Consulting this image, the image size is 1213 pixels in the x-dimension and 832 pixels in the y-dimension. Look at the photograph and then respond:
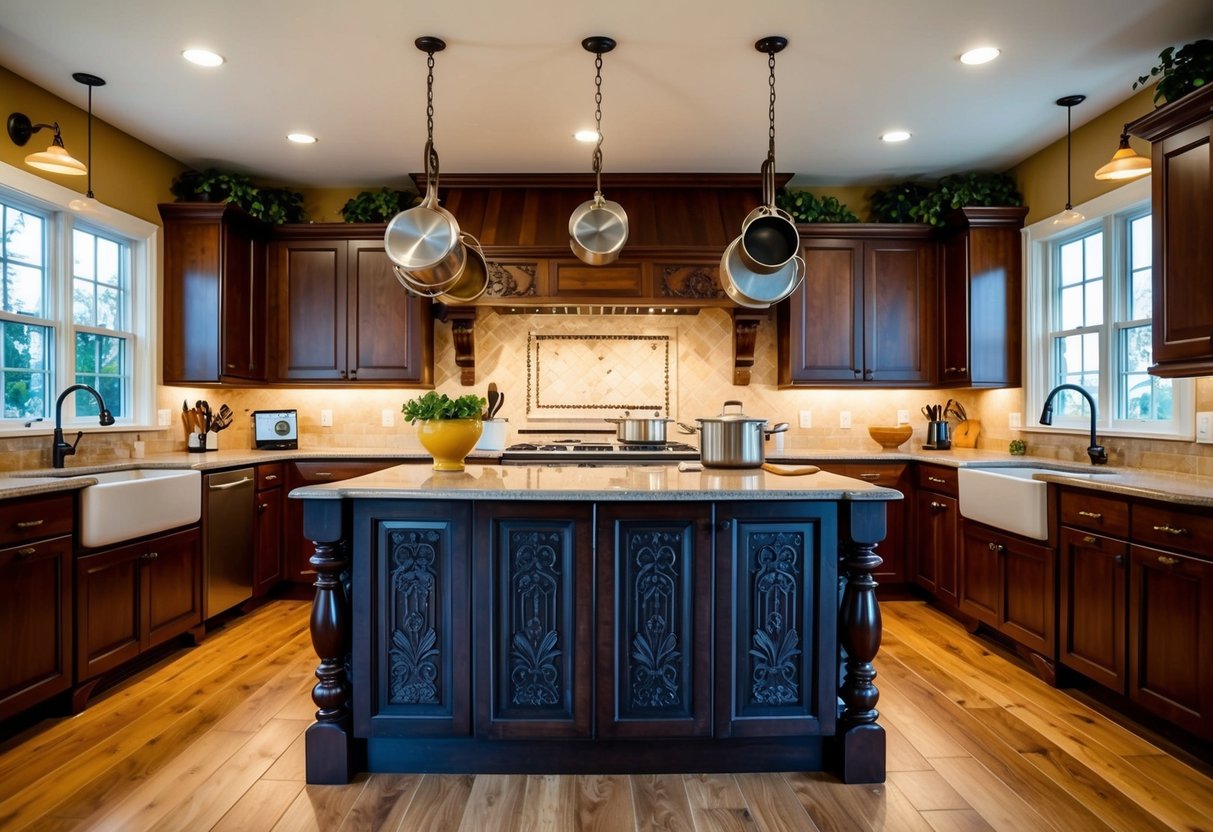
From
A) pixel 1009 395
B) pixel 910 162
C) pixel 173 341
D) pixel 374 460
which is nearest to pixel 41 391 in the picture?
pixel 173 341

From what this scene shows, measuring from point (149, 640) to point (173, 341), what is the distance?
1.96 metres

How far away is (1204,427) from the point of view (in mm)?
3125

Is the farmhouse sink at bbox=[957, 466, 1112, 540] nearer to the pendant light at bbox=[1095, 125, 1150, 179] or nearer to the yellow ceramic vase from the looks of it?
the pendant light at bbox=[1095, 125, 1150, 179]

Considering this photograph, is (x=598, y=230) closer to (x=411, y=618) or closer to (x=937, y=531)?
(x=411, y=618)

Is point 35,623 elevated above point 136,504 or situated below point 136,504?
below

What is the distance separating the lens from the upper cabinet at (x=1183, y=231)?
102 inches

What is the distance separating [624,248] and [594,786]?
323 centimetres

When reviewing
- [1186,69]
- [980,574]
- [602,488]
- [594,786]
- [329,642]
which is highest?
[1186,69]

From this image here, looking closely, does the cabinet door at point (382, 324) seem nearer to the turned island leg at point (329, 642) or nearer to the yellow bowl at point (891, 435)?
the turned island leg at point (329, 642)

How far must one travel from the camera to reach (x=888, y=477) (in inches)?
177

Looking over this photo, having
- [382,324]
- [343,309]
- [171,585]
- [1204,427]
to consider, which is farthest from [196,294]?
[1204,427]

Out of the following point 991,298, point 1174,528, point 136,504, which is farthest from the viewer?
point 991,298

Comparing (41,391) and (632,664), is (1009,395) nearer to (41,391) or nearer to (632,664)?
(632,664)

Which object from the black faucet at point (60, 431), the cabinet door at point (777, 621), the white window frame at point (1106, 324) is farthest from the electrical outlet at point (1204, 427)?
the black faucet at point (60, 431)
